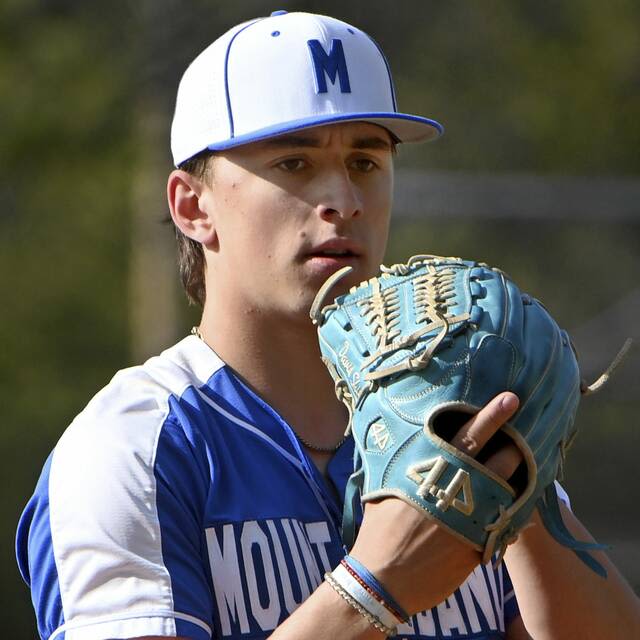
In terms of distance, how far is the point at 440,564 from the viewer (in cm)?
192

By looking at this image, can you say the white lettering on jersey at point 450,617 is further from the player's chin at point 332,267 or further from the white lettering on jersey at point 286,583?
the player's chin at point 332,267

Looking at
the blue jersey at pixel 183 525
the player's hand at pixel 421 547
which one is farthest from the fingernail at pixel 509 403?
the blue jersey at pixel 183 525

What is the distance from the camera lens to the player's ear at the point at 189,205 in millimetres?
2561

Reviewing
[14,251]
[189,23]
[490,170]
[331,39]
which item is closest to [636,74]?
→ [490,170]

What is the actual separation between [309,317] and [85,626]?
657mm

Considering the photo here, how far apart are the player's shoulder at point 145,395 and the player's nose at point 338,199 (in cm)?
32

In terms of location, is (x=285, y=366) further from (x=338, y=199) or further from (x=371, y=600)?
(x=371, y=600)

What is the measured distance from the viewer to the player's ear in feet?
8.40

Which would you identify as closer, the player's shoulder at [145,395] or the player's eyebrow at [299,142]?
the player's shoulder at [145,395]

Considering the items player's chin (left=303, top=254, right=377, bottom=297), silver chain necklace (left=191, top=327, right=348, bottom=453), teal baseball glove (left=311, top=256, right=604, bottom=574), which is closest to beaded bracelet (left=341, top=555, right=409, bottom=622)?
teal baseball glove (left=311, top=256, right=604, bottom=574)

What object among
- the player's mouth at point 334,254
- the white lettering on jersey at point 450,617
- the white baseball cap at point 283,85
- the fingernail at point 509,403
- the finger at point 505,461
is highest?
the white baseball cap at point 283,85

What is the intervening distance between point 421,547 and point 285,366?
614mm

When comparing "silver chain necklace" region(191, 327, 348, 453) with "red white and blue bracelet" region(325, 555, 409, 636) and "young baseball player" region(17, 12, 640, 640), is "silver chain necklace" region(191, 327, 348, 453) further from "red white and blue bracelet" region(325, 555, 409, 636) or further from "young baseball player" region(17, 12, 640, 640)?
"red white and blue bracelet" region(325, 555, 409, 636)

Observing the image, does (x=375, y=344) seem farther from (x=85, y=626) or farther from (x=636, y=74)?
(x=636, y=74)
